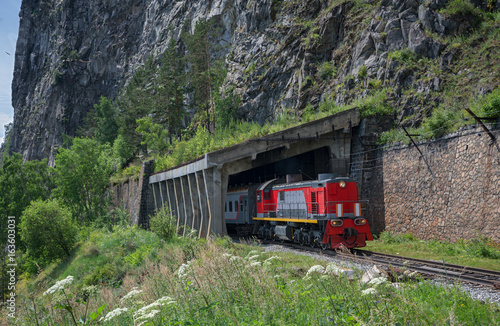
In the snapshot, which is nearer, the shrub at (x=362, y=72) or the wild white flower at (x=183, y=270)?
the wild white flower at (x=183, y=270)

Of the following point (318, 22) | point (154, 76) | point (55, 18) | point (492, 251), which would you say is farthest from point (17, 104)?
point (492, 251)

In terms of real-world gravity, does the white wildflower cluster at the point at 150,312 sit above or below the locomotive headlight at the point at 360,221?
below

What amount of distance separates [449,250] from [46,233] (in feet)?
92.7

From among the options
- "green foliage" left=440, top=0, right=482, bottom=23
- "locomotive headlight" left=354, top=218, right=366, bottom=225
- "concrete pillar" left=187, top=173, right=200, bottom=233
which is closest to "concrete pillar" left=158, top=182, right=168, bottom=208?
"concrete pillar" left=187, top=173, right=200, bottom=233

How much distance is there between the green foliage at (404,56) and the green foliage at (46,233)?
27.2 meters

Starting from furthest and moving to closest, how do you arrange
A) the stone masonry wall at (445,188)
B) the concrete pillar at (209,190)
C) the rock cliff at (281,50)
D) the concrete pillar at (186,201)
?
the concrete pillar at (186,201) → the concrete pillar at (209,190) → the rock cliff at (281,50) → the stone masonry wall at (445,188)

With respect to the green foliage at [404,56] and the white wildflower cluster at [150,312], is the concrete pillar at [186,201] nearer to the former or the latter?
the green foliage at [404,56]

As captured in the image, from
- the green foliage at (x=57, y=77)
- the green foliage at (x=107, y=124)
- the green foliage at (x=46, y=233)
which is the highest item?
the green foliage at (x=57, y=77)

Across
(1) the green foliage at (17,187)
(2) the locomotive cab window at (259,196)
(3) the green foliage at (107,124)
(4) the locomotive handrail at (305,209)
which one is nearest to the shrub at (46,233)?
(1) the green foliage at (17,187)

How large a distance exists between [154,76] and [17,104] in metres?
80.7

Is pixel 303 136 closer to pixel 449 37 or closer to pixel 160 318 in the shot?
pixel 449 37

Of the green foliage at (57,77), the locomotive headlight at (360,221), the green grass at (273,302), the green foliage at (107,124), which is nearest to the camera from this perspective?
the green grass at (273,302)

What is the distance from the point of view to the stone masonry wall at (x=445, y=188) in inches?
568

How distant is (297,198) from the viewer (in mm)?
19078
